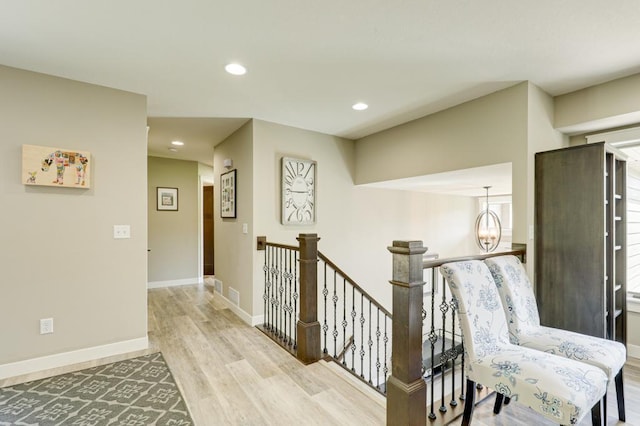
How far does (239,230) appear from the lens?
4.03 metres

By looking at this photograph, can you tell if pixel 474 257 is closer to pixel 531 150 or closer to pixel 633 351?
pixel 531 150

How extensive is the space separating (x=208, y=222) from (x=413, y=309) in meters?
6.36

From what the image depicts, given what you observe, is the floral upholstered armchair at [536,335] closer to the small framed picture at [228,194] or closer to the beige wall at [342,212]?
the beige wall at [342,212]

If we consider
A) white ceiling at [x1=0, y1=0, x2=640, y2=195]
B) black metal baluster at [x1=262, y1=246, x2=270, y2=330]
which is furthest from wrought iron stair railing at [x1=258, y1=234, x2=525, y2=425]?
white ceiling at [x1=0, y1=0, x2=640, y2=195]

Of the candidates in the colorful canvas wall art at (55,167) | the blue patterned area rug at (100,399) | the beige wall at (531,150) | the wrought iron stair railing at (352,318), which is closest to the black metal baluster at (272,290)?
the wrought iron stair railing at (352,318)

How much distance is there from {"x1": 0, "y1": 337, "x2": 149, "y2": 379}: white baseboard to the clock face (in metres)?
1.99

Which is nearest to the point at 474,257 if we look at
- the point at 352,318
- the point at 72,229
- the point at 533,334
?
the point at 533,334

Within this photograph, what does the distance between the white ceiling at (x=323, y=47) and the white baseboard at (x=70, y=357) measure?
2359 millimetres

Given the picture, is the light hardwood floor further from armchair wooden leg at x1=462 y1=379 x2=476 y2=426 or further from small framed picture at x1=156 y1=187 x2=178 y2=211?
small framed picture at x1=156 y1=187 x2=178 y2=211

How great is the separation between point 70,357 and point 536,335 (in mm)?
3652

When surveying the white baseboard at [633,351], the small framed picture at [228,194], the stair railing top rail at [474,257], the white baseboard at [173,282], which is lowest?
the white baseboard at [633,351]

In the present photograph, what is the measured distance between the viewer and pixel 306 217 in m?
4.08

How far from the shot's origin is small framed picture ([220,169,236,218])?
13.6 ft

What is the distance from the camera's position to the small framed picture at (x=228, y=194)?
13.6ft
